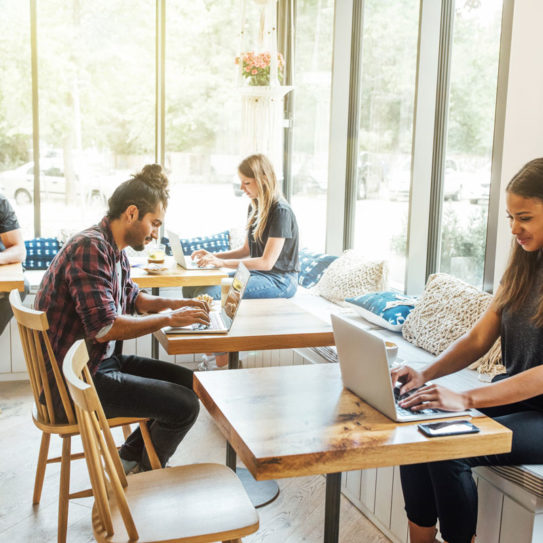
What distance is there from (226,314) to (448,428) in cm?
127

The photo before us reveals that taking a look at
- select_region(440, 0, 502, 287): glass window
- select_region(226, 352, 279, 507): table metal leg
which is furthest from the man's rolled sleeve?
select_region(440, 0, 502, 287): glass window

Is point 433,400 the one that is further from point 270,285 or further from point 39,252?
point 39,252

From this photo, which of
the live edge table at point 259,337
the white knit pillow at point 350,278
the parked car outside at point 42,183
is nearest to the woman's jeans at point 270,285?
the white knit pillow at point 350,278

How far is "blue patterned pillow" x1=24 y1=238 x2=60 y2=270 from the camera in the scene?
5.05 metres

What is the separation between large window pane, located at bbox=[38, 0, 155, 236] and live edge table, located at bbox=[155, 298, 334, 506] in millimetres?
2824

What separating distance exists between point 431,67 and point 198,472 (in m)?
2.61

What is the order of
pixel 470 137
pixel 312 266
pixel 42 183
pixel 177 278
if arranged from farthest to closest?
pixel 42 183 → pixel 312 266 → pixel 177 278 → pixel 470 137

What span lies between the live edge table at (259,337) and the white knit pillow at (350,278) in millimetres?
1044

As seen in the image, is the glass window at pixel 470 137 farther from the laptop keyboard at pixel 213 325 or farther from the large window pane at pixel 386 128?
the laptop keyboard at pixel 213 325

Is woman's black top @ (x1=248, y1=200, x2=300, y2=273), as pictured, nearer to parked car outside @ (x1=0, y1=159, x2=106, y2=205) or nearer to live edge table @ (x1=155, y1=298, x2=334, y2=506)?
live edge table @ (x1=155, y1=298, x2=334, y2=506)

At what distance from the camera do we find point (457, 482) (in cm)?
190

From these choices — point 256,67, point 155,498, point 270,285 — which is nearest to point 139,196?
point 155,498

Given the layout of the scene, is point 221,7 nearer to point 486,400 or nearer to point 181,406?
point 181,406

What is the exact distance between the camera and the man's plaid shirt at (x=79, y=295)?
2246 mm
